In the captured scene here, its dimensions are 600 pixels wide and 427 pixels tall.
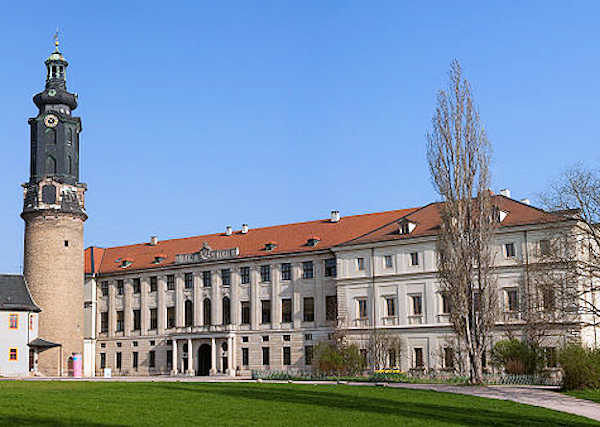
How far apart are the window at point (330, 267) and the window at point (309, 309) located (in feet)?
8.33

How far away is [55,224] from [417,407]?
167ft

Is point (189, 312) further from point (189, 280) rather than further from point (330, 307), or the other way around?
point (330, 307)

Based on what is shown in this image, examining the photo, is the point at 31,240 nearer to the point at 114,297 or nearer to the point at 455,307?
the point at 114,297

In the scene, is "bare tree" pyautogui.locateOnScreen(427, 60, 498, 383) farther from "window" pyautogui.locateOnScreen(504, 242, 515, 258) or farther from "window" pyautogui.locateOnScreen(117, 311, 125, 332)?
"window" pyautogui.locateOnScreen(117, 311, 125, 332)

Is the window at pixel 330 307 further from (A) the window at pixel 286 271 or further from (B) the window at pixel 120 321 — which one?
(B) the window at pixel 120 321

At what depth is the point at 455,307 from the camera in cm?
3984

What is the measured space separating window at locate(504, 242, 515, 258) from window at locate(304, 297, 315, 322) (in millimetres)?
16788

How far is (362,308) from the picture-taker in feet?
193

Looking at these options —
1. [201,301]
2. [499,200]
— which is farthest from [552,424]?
[201,301]

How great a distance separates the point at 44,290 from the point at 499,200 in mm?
38750

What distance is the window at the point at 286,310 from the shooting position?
63.8m

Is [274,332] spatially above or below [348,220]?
below

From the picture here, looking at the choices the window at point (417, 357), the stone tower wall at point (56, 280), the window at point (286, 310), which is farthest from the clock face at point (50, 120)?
the window at point (417, 357)

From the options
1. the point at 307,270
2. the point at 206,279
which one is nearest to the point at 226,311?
the point at 206,279
